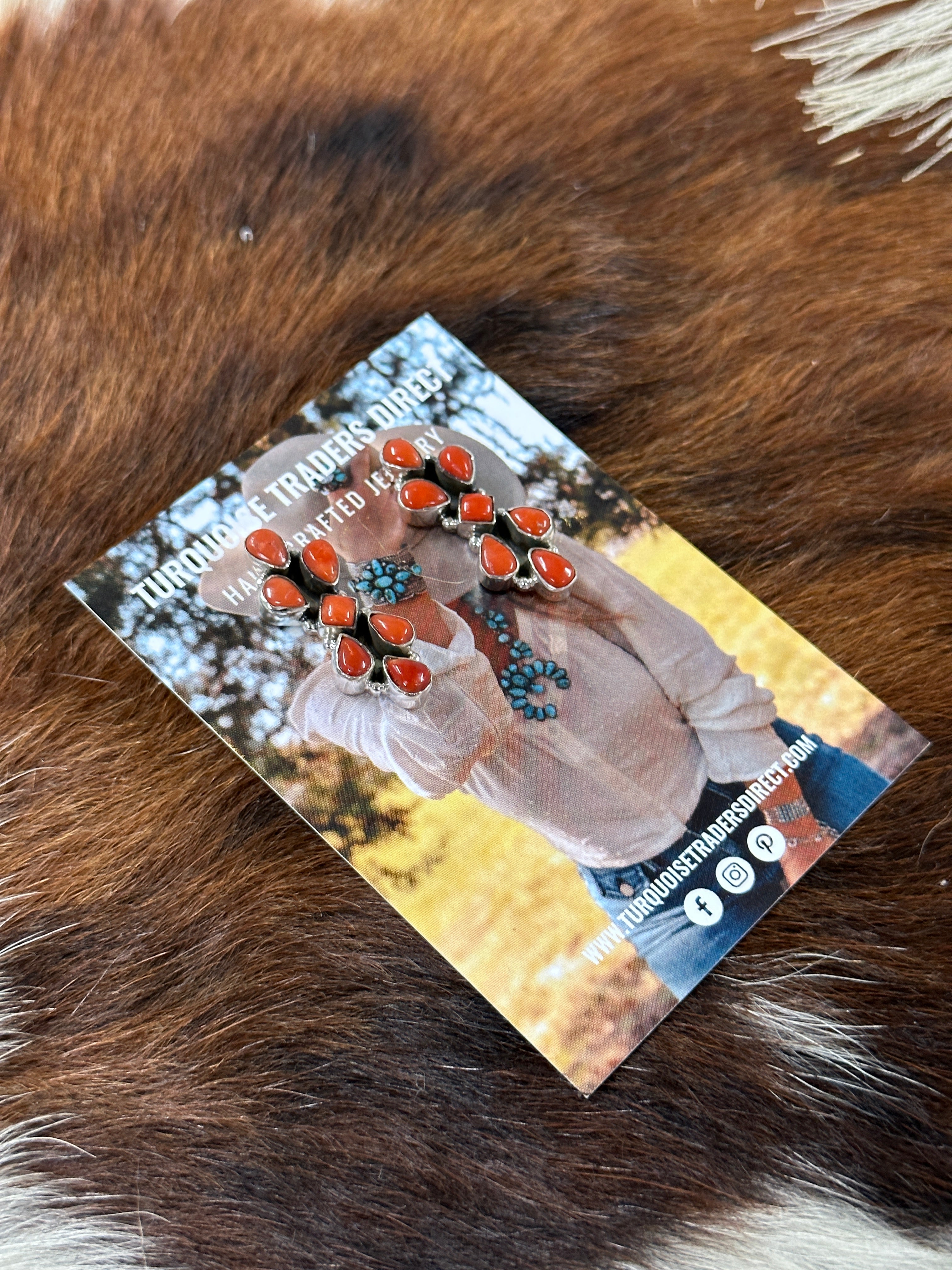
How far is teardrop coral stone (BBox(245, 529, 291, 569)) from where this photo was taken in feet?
2.01

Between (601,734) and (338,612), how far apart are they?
0.52 ft

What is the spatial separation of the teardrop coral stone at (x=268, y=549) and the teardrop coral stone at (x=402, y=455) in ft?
0.27

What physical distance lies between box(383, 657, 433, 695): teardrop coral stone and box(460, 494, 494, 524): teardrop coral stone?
0.31ft

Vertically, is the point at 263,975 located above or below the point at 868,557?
below

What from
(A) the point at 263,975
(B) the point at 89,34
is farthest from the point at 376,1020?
(B) the point at 89,34

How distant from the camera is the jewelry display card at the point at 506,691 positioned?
555 mm

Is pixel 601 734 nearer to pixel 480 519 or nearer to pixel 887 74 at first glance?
pixel 480 519

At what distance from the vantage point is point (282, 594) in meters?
0.61

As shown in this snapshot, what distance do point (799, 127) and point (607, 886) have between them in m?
0.51

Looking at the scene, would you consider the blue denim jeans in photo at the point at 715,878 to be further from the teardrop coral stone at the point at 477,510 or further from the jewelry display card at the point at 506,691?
the teardrop coral stone at the point at 477,510

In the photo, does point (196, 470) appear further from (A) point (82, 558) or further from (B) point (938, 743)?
(B) point (938, 743)

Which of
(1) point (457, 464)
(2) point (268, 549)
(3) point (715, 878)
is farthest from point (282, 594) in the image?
(3) point (715, 878)

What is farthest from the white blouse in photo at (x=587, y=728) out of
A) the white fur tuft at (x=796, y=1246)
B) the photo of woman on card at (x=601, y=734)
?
the white fur tuft at (x=796, y=1246)

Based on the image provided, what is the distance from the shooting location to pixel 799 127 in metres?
0.72
